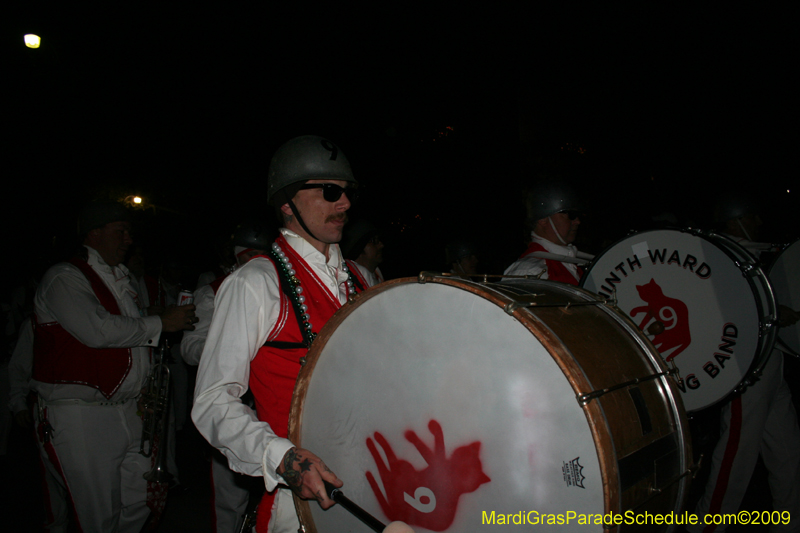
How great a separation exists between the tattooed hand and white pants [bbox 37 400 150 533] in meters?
2.28

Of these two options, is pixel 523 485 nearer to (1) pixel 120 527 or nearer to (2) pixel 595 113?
(1) pixel 120 527

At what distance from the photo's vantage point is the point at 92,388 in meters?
3.15

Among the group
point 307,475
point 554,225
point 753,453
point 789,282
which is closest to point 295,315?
point 307,475

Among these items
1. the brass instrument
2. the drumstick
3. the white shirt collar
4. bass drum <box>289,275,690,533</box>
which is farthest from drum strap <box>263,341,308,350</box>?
the white shirt collar

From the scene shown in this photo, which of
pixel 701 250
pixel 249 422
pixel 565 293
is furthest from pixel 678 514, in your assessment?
pixel 701 250

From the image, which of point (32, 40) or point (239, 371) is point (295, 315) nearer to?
point (239, 371)

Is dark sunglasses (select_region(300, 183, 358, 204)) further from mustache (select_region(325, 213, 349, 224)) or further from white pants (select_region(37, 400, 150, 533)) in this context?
white pants (select_region(37, 400, 150, 533))

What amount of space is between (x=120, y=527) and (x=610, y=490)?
3.39 metres

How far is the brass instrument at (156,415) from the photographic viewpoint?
11.2 feet

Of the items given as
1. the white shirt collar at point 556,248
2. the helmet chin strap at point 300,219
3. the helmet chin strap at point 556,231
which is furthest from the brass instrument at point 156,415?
the helmet chin strap at point 556,231

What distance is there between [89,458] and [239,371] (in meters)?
2.06

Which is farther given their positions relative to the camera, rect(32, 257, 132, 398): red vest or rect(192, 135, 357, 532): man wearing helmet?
rect(32, 257, 132, 398): red vest

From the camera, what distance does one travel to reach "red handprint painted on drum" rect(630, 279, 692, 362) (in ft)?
9.05

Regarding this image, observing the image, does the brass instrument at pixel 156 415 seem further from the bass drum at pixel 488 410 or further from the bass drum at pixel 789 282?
the bass drum at pixel 789 282
